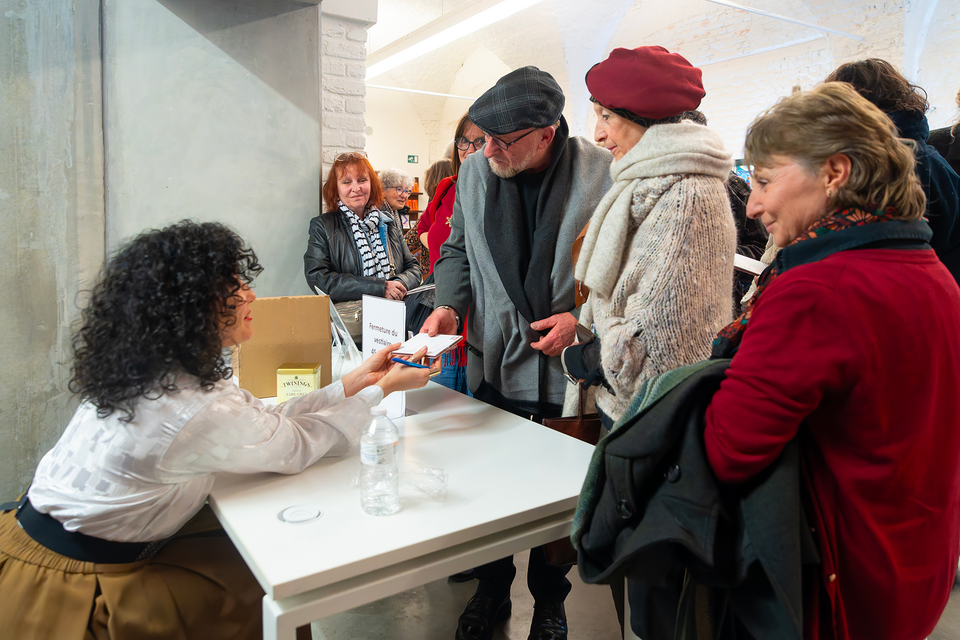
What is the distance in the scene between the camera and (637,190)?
135cm

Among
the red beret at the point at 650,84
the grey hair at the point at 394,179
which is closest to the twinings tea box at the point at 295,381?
the red beret at the point at 650,84

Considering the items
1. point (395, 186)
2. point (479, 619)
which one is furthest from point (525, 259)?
point (395, 186)

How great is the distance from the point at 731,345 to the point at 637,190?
1.45ft

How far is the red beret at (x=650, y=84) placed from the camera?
4.58 feet

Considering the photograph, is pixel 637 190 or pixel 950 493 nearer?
pixel 950 493

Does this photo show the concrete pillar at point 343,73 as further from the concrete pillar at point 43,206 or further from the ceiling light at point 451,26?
the ceiling light at point 451,26

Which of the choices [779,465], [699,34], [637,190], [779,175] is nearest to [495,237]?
[637,190]

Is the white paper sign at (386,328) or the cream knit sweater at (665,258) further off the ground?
the cream knit sweater at (665,258)

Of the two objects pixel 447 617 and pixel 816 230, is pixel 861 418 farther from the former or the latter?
pixel 447 617

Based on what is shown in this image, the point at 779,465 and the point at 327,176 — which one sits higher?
the point at 327,176

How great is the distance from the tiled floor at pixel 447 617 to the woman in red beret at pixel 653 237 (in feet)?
3.59

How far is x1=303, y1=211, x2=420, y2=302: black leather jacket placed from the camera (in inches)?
120

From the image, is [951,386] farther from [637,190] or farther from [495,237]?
[495,237]

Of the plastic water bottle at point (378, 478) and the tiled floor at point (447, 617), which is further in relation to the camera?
the tiled floor at point (447, 617)
